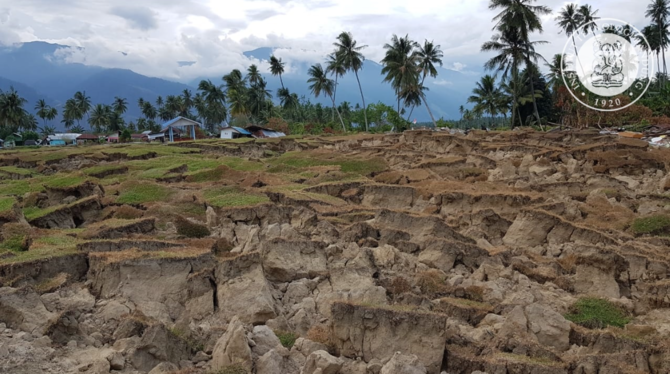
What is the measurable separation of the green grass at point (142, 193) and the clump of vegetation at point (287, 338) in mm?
11524

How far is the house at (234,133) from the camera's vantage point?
245ft

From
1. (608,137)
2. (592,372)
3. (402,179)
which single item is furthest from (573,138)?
(592,372)

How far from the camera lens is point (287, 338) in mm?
10055

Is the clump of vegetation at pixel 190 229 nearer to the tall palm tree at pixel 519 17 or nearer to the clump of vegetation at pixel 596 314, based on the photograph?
the clump of vegetation at pixel 596 314

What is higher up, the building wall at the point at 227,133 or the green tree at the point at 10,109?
the green tree at the point at 10,109

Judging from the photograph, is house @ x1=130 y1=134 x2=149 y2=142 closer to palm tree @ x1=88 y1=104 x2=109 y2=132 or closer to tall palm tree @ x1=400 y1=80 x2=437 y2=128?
palm tree @ x1=88 y1=104 x2=109 y2=132

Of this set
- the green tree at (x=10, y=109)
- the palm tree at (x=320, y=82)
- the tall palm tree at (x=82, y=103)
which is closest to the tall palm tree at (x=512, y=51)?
the palm tree at (x=320, y=82)

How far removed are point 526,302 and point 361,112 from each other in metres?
85.6

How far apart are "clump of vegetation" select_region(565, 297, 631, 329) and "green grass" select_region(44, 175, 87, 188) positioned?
1872 centimetres

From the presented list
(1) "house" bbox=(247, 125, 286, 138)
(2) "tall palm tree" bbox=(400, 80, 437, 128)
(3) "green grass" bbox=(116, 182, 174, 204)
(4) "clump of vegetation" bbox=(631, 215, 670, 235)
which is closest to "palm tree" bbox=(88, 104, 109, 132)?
(1) "house" bbox=(247, 125, 286, 138)

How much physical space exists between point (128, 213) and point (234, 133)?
58.4m

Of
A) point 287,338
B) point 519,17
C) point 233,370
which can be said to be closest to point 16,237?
point 287,338

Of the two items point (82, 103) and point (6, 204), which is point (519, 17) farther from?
point (82, 103)

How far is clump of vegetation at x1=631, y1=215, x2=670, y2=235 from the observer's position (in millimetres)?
17766
